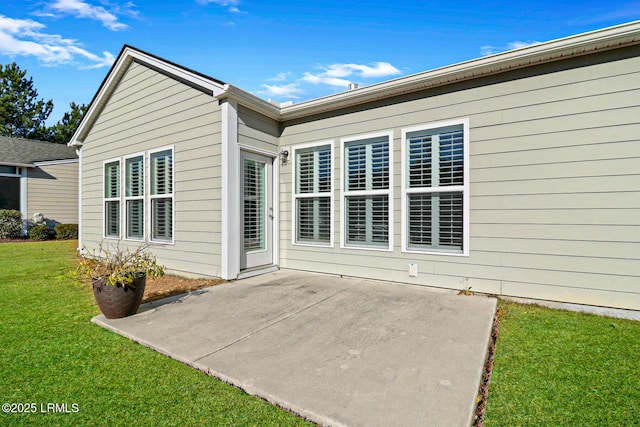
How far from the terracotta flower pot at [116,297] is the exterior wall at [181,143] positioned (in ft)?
5.82

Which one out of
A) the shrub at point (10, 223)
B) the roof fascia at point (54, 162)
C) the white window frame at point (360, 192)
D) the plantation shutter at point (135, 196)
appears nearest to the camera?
the white window frame at point (360, 192)

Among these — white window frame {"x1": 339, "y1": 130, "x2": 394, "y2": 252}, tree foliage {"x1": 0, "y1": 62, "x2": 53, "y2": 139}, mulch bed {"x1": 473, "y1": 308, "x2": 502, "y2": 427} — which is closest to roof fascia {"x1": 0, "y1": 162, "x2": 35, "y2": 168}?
tree foliage {"x1": 0, "y1": 62, "x2": 53, "y2": 139}

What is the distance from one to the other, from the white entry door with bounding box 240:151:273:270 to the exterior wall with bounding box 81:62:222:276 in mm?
452

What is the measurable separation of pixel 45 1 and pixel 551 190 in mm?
9722

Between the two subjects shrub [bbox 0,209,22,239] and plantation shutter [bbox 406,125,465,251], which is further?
shrub [bbox 0,209,22,239]

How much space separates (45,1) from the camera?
6504mm

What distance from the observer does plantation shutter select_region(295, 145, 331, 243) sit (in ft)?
17.9

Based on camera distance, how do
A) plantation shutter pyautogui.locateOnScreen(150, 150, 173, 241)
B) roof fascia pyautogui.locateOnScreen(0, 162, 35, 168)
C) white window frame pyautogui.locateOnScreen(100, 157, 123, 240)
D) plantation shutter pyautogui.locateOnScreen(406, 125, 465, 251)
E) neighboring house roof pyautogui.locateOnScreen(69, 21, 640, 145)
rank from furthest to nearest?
roof fascia pyautogui.locateOnScreen(0, 162, 35, 168) < white window frame pyautogui.locateOnScreen(100, 157, 123, 240) < plantation shutter pyautogui.locateOnScreen(150, 150, 173, 241) < plantation shutter pyautogui.locateOnScreen(406, 125, 465, 251) < neighboring house roof pyautogui.locateOnScreen(69, 21, 640, 145)

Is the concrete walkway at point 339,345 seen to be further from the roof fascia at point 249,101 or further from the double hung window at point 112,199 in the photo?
the double hung window at point 112,199

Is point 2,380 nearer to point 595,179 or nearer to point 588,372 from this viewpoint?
point 588,372


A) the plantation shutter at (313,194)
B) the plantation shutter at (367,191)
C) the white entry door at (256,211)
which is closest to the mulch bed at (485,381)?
the plantation shutter at (367,191)

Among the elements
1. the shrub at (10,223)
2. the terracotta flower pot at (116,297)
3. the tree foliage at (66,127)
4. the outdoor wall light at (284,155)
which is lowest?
the terracotta flower pot at (116,297)

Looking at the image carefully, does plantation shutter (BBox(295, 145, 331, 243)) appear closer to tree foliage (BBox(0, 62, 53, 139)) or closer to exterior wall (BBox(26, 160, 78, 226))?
exterior wall (BBox(26, 160, 78, 226))

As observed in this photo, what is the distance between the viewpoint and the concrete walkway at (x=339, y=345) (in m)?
1.90
